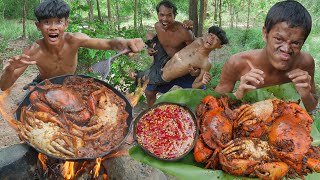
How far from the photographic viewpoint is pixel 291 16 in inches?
88.5

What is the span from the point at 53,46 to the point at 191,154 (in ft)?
7.12

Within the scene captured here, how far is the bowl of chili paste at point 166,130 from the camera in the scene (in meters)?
1.95

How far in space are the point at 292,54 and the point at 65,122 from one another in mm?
1754

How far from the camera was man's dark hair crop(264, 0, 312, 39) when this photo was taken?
2240mm

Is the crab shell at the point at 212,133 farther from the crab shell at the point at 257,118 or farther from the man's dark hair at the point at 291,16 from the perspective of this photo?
the man's dark hair at the point at 291,16

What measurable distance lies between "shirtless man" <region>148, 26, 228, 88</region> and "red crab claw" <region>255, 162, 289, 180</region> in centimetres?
265

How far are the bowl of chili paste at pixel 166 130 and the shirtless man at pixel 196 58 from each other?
2237mm

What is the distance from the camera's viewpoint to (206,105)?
207cm

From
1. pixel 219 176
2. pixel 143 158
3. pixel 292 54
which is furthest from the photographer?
pixel 292 54

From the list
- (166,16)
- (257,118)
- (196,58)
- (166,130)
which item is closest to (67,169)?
(166,130)

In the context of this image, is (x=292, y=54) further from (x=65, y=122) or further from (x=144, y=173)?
(x=65, y=122)

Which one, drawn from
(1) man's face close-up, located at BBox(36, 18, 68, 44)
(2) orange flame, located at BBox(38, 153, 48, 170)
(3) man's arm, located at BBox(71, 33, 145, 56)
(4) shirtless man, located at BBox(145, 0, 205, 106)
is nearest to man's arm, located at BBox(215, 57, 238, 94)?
(3) man's arm, located at BBox(71, 33, 145, 56)

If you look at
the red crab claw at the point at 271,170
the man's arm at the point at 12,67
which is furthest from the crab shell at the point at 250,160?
the man's arm at the point at 12,67

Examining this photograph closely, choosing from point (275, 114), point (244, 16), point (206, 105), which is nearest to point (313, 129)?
point (275, 114)
